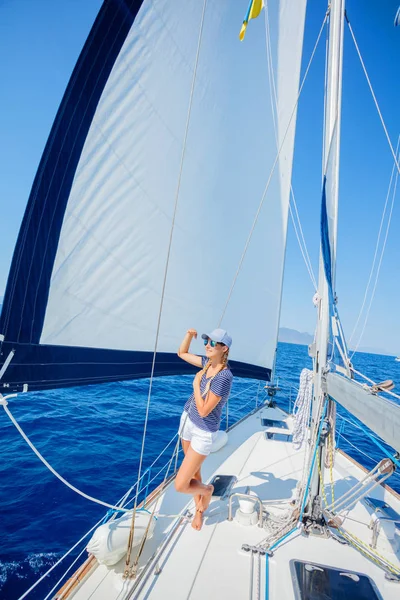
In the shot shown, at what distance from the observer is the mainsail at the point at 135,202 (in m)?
2.06

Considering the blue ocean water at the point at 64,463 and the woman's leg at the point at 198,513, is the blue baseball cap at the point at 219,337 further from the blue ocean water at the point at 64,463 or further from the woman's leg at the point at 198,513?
the blue ocean water at the point at 64,463

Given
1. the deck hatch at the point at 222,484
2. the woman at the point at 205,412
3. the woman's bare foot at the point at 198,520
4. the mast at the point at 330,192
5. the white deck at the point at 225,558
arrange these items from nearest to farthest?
1. the white deck at the point at 225,558
2. the woman at the point at 205,412
3. the woman's bare foot at the point at 198,520
4. the mast at the point at 330,192
5. the deck hatch at the point at 222,484

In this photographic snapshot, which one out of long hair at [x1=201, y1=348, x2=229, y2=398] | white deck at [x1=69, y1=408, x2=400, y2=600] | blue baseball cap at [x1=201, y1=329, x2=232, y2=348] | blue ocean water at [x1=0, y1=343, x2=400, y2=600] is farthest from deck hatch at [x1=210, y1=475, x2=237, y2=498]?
blue baseball cap at [x1=201, y1=329, x2=232, y2=348]

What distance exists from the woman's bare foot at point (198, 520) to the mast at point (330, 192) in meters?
1.03

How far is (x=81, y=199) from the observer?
2.20 metres

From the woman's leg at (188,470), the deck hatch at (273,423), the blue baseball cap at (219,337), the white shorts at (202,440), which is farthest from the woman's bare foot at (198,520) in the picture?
the deck hatch at (273,423)

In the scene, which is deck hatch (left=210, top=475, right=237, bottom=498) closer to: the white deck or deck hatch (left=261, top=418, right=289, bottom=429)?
the white deck

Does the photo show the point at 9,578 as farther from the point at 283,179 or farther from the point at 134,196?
the point at 283,179

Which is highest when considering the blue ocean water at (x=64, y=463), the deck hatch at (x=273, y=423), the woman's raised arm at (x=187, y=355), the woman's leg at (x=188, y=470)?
the woman's raised arm at (x=187, y=355)

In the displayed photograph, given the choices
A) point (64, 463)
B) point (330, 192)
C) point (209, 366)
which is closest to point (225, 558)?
point (209, 366)

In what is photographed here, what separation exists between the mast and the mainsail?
48.1 inches

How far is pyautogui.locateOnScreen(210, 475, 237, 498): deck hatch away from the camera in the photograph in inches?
129

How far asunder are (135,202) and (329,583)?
321 centimetres

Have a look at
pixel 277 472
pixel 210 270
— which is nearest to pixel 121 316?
pixel 210 270
